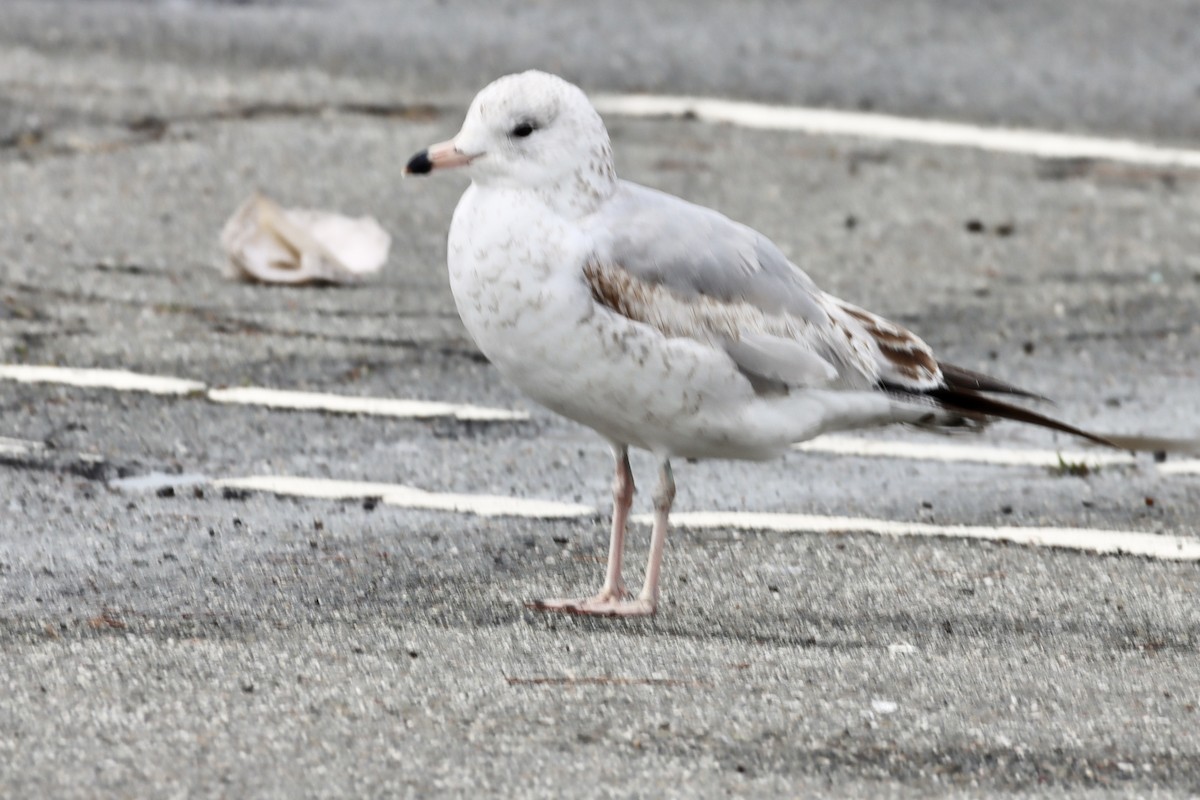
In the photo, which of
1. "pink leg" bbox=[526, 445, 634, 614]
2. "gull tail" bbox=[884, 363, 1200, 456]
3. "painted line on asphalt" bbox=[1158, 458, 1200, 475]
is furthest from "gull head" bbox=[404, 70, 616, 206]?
"painted line on asphalt" bbox=[1158, 458, 1200, 475]

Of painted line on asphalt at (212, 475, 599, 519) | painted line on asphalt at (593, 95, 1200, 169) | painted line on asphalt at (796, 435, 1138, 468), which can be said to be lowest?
painted line on asphalt at (212, 475, 599, 519)

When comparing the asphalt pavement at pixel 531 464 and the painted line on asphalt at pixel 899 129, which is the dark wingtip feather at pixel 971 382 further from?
the painted line on asphalt at pixel 899 129

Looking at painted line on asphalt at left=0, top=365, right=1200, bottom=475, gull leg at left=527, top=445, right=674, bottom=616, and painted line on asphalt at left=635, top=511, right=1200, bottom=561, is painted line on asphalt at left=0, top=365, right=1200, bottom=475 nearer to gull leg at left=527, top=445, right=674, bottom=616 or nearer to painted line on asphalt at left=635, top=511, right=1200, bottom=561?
painted line on asphalt at left=635, top=511, right=1200, bottom=561

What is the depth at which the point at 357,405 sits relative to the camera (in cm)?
632

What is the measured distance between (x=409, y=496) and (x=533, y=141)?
147 centimetres

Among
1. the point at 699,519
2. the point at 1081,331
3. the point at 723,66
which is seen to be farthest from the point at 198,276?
the point at 723,66

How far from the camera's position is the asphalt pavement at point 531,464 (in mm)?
3727

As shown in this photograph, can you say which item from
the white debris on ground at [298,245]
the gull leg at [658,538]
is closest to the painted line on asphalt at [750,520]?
the gull leg at [658,538]

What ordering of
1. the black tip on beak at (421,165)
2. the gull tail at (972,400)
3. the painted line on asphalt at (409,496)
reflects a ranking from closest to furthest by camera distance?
the black tip on beak at (421,165)
the gull tail at (972,400)
the painted line on asphalt at (409,496)

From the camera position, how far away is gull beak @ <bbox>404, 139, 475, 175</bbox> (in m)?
4.40

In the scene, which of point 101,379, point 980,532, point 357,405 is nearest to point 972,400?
point 980,532

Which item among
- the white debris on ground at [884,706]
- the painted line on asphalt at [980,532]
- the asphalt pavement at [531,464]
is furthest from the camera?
the painted line on asphalt at [980,532]

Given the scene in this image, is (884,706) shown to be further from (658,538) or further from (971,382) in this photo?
(971,382)

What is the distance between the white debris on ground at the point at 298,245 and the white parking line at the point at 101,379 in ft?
3.98
